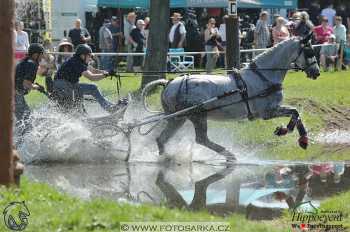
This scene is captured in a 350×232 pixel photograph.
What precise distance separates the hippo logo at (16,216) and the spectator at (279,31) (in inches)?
716

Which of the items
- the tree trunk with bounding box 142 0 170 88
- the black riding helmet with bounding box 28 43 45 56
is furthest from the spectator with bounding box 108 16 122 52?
the black riding helmet with bounding box 28 43 45 56

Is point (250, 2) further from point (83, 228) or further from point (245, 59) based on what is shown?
point (83, 228)

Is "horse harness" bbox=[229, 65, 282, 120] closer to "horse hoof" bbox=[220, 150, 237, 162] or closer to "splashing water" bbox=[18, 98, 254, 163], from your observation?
"horse hoof" bbox=[220, 150, 237, 162]

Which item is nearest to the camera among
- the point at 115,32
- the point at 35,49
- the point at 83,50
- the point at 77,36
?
the point at 35,49

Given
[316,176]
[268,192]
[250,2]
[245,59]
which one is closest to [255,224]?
[268,192]

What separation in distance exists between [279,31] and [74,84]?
13.1 m

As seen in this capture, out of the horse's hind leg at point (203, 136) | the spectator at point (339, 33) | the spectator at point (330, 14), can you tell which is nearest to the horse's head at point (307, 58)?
the horse's hind leg at point (203, 136)

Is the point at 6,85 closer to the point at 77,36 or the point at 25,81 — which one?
the point at 25,81

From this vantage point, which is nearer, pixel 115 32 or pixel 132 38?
pixel 132 38

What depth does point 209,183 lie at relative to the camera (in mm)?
11812

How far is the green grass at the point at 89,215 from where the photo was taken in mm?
8031

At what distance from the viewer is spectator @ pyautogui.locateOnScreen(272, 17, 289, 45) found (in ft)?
85.6

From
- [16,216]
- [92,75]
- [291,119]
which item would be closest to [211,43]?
[92,75]

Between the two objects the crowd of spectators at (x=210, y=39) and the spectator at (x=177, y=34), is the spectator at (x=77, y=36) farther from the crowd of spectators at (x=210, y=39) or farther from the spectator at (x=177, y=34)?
the spectator at (x=177, y=34)
